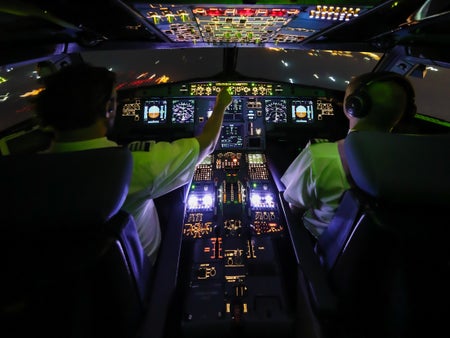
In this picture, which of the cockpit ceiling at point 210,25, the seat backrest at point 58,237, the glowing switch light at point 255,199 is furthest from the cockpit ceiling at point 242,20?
the glowing switch light at point 255,199

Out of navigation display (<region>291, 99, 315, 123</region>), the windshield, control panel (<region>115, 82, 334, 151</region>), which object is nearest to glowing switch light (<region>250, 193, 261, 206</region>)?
control panel (<region>115, 82, 334, 151</region>)

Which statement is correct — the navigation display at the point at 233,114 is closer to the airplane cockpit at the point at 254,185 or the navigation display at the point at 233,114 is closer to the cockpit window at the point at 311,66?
the airplane cockpit at the point at 254,185

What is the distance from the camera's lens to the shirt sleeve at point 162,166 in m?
1.00

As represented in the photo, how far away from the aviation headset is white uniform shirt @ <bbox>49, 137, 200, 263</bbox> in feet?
2.40

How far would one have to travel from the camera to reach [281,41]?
2.14 meters

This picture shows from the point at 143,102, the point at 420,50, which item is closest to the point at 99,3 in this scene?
the point at 143,102

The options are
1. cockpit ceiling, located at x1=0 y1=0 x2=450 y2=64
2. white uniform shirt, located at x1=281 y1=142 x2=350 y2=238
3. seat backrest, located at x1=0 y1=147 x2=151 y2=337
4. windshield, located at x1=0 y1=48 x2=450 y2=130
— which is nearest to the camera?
seat backrest, located at x1=0 y1=147 x2=151 y2=337

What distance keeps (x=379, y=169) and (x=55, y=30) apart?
6.74ft

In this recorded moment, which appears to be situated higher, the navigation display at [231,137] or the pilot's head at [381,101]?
the pilot's head at [381,101]

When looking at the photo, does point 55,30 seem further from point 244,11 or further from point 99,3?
point 244,11

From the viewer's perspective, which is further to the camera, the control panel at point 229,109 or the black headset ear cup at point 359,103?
the control panel at point 229,109

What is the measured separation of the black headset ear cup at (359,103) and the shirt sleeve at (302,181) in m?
0.25

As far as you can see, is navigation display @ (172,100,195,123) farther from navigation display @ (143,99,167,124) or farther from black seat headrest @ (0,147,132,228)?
black seat headrest @ (0,147,132,228)

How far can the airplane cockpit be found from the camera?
2.43ft
